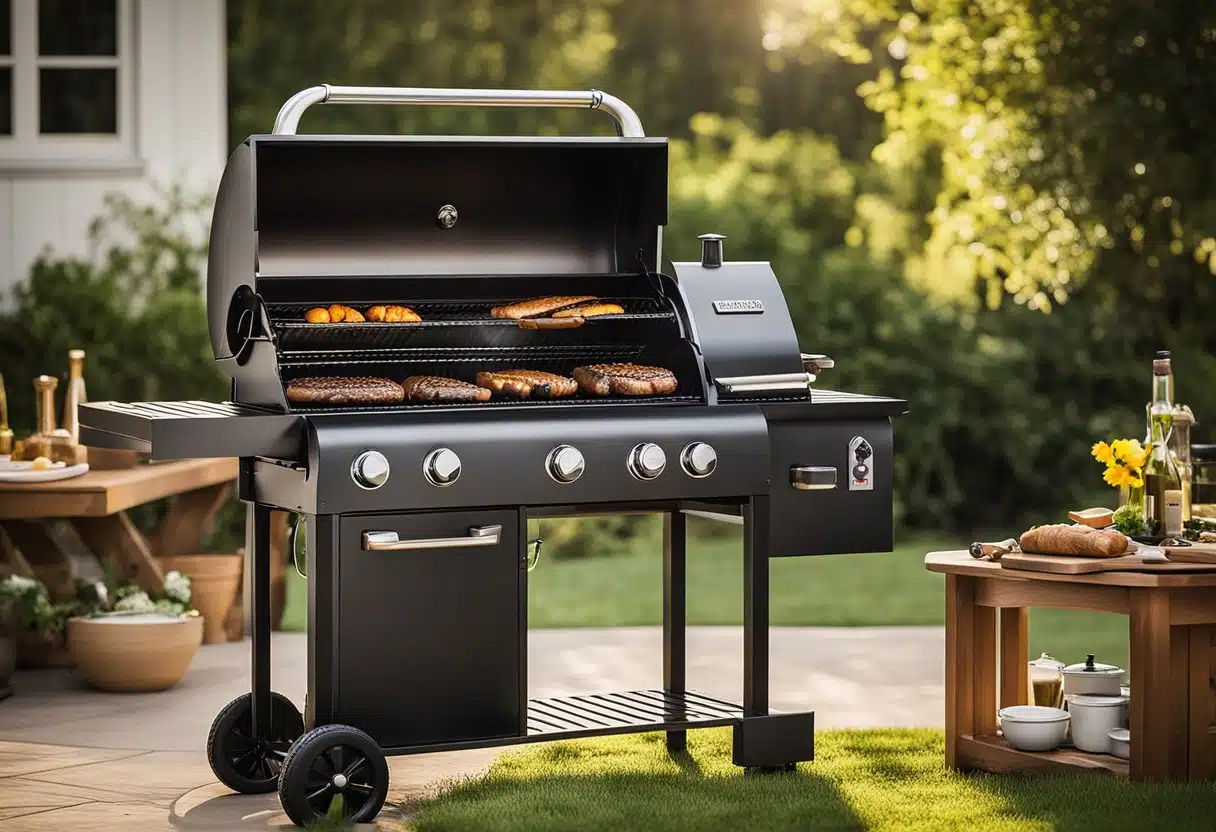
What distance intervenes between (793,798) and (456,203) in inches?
69.1

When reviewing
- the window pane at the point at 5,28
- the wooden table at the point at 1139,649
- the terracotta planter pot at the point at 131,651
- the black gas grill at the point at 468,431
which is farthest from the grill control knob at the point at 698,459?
the window pane at the point at 5,28

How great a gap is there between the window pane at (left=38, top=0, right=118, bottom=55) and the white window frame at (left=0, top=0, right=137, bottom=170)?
2.0 inches

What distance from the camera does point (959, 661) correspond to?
477cm

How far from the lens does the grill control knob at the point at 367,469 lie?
13.8 feet

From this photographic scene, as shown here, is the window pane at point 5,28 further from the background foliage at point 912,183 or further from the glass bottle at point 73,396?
the glass bottle at point 73,396

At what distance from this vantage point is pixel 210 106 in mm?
9000

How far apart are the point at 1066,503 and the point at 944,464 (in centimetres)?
92

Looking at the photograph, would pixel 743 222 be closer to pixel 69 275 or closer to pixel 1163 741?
pixel 69 275

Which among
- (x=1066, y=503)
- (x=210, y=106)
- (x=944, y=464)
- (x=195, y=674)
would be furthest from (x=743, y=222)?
(x=195, y=674)

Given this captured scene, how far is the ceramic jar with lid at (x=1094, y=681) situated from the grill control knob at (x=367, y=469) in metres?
1.88

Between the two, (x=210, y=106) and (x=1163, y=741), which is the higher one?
(x=210, y=106)

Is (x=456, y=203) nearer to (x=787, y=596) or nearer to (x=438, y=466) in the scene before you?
(x=438, y=466)

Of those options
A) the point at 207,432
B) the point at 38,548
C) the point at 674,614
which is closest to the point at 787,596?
the point at 38,548

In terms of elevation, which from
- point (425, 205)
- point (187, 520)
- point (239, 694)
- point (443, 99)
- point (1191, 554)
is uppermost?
point (443, 99)
